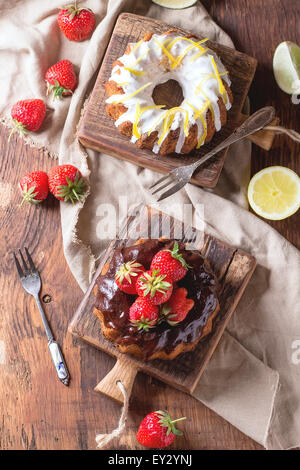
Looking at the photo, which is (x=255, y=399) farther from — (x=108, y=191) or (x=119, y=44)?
(x=119, y=44)

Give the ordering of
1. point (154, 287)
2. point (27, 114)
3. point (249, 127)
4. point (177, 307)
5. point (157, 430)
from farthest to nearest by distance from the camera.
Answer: point (27, 114)
point (249, 127)
point (157, 430)
point (177, 307)
point (154, 287)

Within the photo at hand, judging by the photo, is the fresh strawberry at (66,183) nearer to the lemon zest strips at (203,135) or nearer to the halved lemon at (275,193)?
the lemon zest strips at (203,135)

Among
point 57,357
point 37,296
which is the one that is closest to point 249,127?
point 37,296

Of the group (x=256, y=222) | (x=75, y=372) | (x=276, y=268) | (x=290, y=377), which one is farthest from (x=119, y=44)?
(x=290, y=377)

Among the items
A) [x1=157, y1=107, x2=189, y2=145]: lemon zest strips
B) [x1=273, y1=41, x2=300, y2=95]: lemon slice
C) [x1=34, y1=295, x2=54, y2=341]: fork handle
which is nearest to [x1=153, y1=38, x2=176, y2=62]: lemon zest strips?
[x1=157, y1=107, x2=189, y2=145]: lemon zest strips

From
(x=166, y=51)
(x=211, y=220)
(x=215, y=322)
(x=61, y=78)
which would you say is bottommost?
(x=215, y=322)

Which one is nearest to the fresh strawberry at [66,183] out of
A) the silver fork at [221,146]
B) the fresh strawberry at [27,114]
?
the fresh strawberry at [27,114]

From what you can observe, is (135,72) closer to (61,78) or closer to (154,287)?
(61,78)
